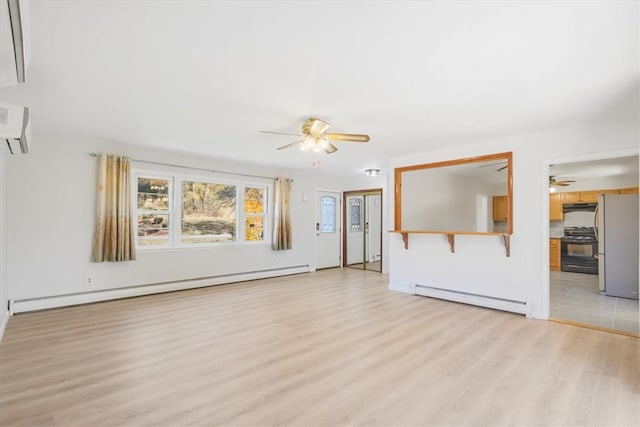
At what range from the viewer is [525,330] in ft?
11.8

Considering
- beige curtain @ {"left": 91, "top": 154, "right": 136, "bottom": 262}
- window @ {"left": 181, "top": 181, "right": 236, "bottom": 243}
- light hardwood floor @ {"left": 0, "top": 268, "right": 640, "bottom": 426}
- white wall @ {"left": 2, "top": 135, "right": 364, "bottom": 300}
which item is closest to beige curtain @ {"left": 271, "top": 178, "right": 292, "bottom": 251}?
window @ {"left": 181, "top": 181, "right": 236, "bottom": 243}

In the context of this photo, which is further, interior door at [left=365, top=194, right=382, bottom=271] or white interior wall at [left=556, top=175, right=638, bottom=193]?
interior door at [left=365, top=194, right=382, bottom=271]

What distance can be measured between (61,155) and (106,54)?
9.66ft

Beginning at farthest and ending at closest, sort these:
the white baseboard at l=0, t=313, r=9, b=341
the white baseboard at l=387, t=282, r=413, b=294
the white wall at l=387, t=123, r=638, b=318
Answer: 1. the white baseboard at l=387, t=282, r=413, b=294
2. the white wall at l=387, t=123, r=638, b=318
3. the white baseboard at l=0, t=313, r=9, b=341

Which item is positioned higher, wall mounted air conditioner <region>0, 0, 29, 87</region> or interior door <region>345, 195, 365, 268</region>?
wall mounted air conditioner <region>0, 0, 29, 87</region>

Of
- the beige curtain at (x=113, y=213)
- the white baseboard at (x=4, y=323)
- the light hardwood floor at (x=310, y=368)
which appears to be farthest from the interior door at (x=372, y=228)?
the white baseboard at (x=4, y=323)

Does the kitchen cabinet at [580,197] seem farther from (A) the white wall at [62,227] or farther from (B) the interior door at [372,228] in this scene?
(A) the white wall at [62,227]

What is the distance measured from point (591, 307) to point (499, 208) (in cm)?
179

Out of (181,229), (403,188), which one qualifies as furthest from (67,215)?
(403,188)

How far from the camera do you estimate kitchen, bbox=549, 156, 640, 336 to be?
4.38 meters

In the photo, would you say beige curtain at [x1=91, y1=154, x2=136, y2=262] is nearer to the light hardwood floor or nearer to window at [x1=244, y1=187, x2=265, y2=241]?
the light hardwood floor

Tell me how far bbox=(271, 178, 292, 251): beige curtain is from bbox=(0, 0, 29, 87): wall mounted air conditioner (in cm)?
536

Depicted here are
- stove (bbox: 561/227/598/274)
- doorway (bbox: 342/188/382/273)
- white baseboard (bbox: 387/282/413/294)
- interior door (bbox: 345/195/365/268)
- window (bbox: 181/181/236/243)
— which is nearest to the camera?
white baseboard (bbox: 387/282/413/294)

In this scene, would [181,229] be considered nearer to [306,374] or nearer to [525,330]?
[306,374]
